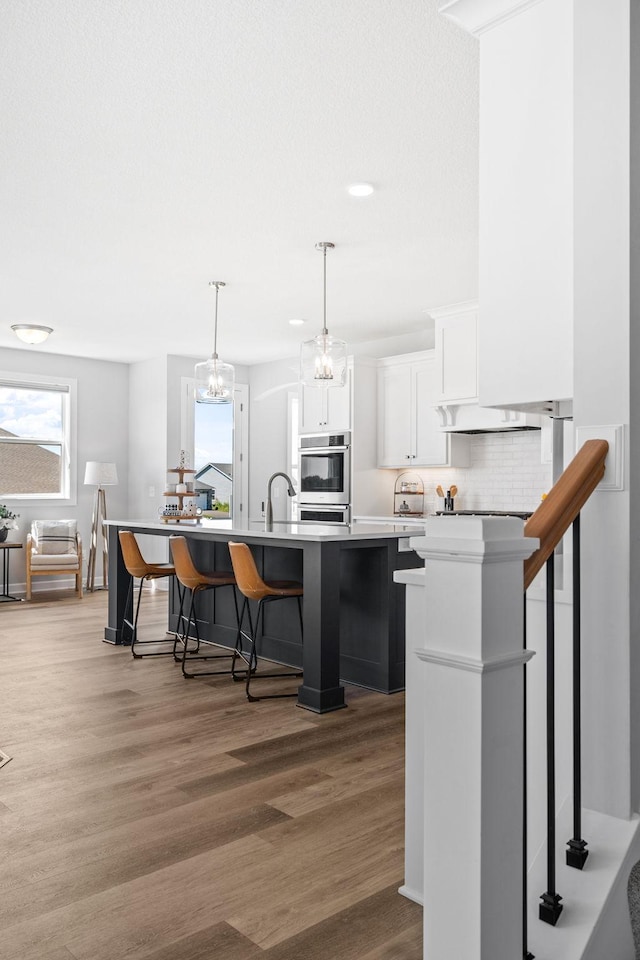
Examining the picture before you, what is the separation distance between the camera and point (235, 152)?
3.54 metres

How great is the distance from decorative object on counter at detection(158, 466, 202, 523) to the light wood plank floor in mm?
3364

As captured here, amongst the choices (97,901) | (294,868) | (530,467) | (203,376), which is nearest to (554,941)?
(294,868)

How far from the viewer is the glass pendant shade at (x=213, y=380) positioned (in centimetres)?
545

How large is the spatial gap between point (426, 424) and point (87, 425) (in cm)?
420

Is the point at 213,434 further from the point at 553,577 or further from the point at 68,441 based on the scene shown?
the point at 553,577

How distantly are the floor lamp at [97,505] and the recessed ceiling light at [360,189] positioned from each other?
5210 millimetres

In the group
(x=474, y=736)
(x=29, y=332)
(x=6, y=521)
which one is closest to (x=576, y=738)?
(x=474, y=736)

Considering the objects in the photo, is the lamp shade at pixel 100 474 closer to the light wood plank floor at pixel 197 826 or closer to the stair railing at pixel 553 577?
the light wood plank floor at pixel 197 826

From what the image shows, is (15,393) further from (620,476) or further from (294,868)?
(620,476)

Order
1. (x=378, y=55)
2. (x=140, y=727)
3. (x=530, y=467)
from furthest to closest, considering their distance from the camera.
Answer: (x=530, y=467), (x=140, y=727), (x=378, y=55)

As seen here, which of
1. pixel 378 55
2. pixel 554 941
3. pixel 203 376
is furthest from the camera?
pixel 203 376

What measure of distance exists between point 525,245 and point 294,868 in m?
2.00

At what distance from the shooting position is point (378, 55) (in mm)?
2775

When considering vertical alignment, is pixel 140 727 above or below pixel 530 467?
below
